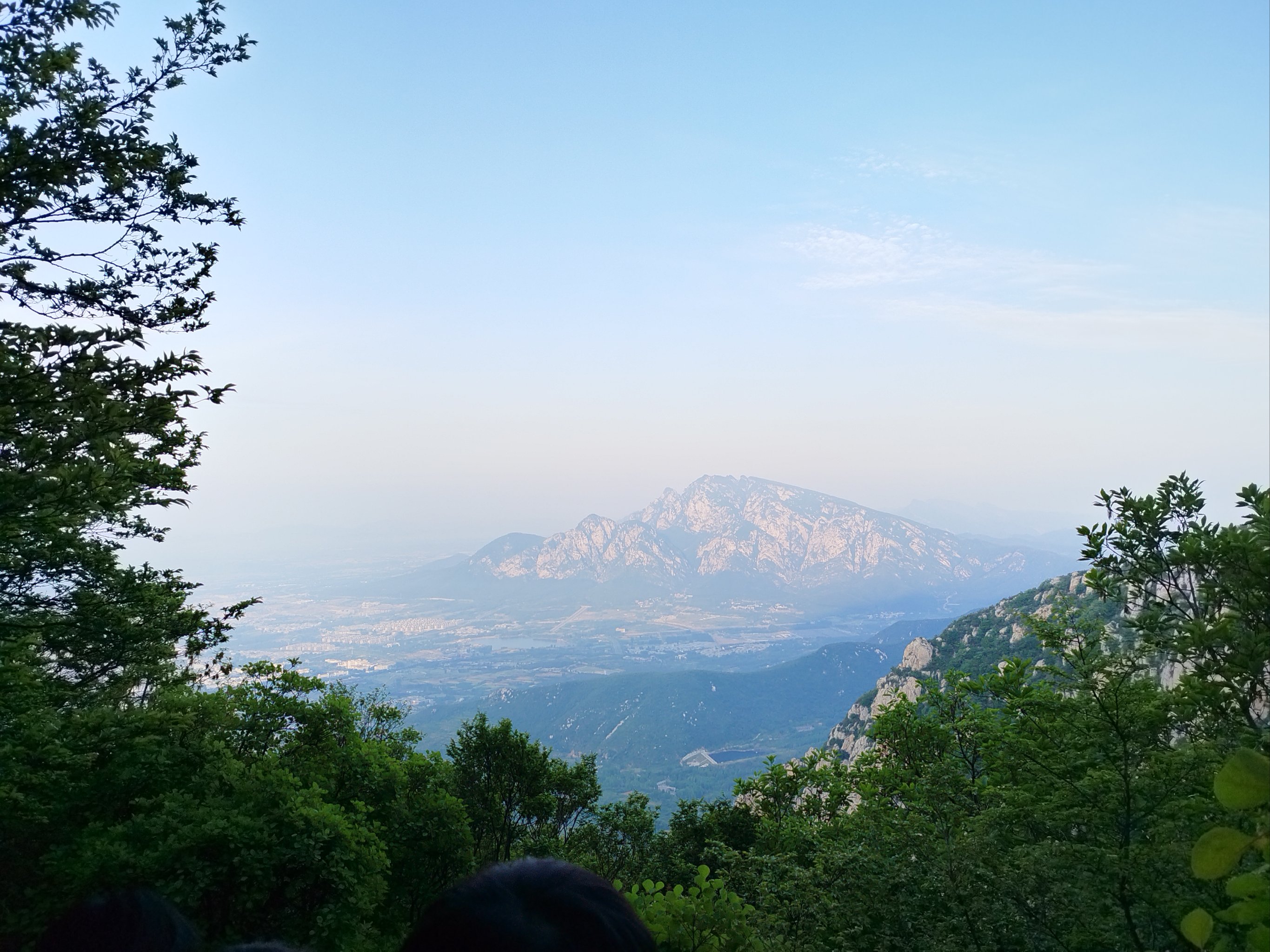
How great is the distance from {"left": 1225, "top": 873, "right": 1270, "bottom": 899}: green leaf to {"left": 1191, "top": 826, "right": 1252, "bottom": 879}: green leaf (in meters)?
0.02

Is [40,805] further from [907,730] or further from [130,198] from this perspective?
[907,730]

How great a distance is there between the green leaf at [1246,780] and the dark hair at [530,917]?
1.01m

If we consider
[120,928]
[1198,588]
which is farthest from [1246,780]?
[1198,588]

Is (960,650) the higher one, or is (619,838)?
(619,838)

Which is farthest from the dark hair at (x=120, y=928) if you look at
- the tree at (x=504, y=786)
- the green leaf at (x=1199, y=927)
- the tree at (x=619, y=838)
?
the tree at (x=619, y=838)

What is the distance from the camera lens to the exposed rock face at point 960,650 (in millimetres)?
59594

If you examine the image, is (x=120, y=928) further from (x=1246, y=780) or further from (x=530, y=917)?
(x=1246, y=780)

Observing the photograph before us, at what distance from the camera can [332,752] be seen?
15523mm

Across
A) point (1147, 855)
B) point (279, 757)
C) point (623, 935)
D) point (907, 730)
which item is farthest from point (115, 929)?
point (907, 730)

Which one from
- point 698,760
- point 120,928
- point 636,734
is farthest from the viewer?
point 636,734

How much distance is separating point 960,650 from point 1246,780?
251 feet

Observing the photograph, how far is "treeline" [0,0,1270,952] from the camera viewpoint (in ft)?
20.8

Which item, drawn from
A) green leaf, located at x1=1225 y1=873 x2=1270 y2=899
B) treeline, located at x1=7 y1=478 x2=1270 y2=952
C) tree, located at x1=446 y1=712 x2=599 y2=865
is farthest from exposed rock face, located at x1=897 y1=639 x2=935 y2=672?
green leaf, located at x1=1225 y1=873 x2=1270 y2=899

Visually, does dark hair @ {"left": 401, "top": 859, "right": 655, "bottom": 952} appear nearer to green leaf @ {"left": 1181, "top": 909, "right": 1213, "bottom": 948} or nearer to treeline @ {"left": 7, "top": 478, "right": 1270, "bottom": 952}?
green leaf @ {"left": 1181, "top": 909, "right": 1213, "bottom": 948}
